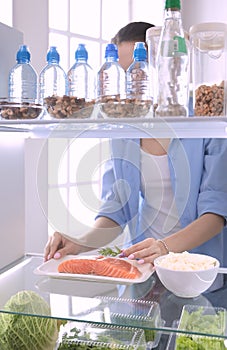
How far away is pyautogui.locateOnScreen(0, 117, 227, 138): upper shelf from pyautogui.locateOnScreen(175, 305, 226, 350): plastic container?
0.32 meters

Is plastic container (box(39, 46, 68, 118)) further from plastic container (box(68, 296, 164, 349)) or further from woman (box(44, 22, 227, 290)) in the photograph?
plastic container (box(68, 296, 164, 349))

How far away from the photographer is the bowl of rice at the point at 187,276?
2.81 feet

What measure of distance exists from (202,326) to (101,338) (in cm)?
21

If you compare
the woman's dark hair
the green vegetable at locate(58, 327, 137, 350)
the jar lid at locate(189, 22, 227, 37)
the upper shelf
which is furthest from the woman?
the jar lid at locate(189, 22, 227, 37)

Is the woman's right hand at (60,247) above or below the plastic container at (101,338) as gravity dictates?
above

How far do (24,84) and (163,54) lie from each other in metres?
0.32

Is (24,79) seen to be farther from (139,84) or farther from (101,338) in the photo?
(101,338)

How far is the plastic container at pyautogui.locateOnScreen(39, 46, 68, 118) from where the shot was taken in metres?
0.96

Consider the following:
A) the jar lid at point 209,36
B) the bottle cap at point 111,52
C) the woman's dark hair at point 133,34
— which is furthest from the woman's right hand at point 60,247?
the woman's dark hair at point 133,34

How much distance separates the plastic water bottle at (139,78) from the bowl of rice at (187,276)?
1.05ft

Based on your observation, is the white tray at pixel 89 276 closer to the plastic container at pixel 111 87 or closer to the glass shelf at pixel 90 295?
the glass shelf at pixel 90 295

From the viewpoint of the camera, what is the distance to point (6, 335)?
3.04ft

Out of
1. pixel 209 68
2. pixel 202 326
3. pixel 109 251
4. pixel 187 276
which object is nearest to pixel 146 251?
pixel 109 251

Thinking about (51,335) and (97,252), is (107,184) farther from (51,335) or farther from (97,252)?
(51,335)
